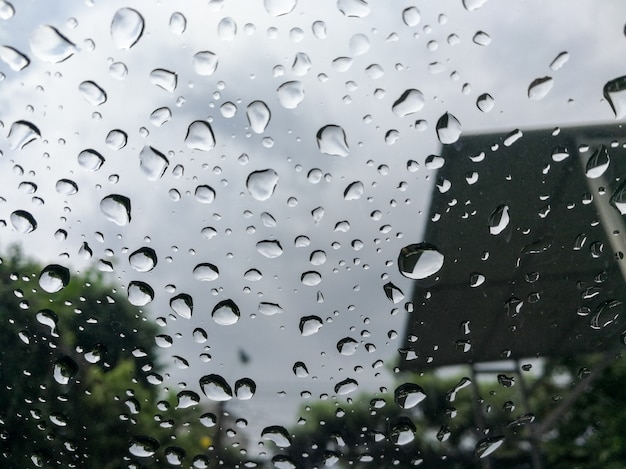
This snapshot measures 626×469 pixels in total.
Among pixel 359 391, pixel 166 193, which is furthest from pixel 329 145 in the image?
pixel 359 391

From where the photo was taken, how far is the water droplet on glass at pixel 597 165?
69 cm

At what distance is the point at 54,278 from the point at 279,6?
512mm

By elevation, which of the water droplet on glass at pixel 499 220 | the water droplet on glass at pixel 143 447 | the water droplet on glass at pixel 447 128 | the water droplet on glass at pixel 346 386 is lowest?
the water droplet on glass at pixel 143 447

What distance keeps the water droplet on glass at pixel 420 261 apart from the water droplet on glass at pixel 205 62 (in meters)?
0.38

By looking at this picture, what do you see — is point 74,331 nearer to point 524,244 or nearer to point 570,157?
point 524,244

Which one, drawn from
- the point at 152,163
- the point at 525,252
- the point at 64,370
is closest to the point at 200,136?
the point at 152,163

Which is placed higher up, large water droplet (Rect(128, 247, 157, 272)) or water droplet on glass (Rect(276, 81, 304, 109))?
water droplet on glass (Rect(276, 81, 304, 109))

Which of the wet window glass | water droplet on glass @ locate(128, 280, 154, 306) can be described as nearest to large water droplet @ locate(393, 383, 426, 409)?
the wet window glass

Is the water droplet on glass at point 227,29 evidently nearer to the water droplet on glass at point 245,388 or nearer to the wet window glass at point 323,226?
the wet window glass at point 323,226

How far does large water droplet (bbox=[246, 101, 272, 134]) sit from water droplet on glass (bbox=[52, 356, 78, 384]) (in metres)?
0.43

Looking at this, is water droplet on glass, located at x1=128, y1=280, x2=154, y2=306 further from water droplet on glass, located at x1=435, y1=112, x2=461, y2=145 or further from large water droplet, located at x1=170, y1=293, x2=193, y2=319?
water droplet on glass, located at x1=435, y1=112, x2=461, y2=145

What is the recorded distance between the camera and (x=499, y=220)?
69 cm

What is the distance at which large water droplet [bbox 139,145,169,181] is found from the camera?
67 cm

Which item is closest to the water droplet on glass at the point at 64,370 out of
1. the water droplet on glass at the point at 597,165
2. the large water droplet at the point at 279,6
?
the large water droplet at the point at 279,6
